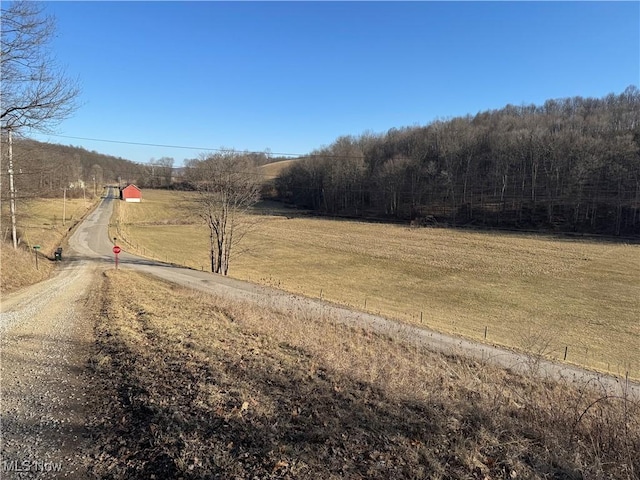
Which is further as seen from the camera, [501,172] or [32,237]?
[501,172]

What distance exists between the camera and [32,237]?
44.3 metres

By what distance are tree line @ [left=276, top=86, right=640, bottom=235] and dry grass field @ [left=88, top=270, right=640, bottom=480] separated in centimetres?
8362

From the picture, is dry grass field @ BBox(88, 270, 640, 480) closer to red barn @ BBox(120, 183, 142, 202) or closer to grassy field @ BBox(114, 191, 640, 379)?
grassy field @ BBox(114, 191, 640, 379)

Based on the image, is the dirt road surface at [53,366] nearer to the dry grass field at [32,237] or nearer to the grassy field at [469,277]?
the dry grass field at [32,237]

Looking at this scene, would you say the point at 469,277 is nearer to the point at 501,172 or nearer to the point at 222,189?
the point at 222,189

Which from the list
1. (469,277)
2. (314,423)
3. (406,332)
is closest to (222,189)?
(406,332)

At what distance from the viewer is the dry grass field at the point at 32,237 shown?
19953 millimetres

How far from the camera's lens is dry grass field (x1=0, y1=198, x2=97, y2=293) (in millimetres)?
19953

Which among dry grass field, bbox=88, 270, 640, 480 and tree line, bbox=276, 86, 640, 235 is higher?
tree line, bbox=276, 86, 640, 235


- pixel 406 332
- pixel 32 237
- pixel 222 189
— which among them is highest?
pixel 222 189

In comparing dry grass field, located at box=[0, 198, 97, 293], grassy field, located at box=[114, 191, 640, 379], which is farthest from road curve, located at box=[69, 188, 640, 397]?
dry grass field, located at box=[0, 198, 97, 293]

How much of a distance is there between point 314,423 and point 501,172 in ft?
336

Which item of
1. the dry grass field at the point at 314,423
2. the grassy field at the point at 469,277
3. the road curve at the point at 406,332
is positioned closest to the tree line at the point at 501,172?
the grassy field at the point at 469,277

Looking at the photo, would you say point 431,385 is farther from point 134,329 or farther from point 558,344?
point 558,344
